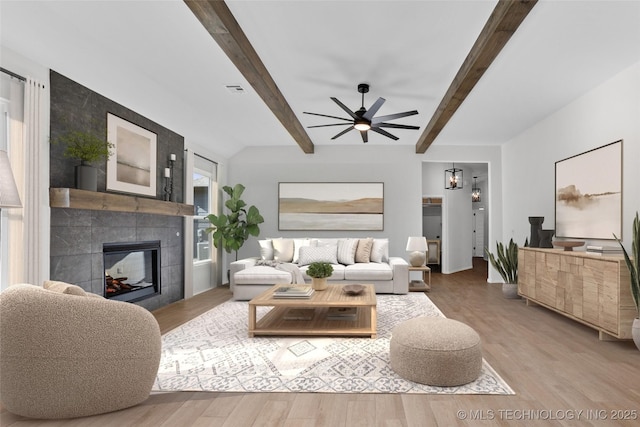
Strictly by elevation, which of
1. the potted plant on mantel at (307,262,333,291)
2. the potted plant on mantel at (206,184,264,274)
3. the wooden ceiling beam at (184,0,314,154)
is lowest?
the potted plant on mantel at (307,262,333,291)

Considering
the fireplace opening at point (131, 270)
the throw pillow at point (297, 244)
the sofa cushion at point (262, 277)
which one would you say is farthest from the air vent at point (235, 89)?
the throw pillow at point (297, 244)

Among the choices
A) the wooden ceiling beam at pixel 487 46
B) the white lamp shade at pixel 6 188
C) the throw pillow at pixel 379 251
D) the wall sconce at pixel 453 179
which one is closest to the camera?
the white lamp shade at pixel 6 188

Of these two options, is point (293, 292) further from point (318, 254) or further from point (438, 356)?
point (318, 254)

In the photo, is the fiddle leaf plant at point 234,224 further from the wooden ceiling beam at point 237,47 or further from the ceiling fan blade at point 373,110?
the ceiling fan blade at point 373,110

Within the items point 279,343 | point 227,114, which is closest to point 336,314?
point 279,343

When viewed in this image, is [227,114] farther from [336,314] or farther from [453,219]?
[453,219]

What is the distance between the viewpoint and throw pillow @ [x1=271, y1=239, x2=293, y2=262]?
646cm

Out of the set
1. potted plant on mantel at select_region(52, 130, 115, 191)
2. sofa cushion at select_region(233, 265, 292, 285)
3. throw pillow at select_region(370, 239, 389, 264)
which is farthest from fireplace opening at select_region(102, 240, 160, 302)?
throw pillow at select_region(370, 239, 389, 264)

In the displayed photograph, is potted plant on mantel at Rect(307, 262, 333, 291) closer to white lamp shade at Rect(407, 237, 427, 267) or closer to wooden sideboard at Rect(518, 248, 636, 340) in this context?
wooden sideboard at Rect(518, 248, 636, 340)

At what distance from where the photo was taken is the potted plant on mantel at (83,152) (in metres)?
3.44

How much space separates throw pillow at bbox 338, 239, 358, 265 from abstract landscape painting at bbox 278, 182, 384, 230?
104 cm

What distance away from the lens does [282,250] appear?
6.50 meters

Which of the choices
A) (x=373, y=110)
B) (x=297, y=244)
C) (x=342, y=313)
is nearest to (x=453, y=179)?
(x=297, y=244)

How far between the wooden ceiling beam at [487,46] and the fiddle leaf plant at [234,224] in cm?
371
